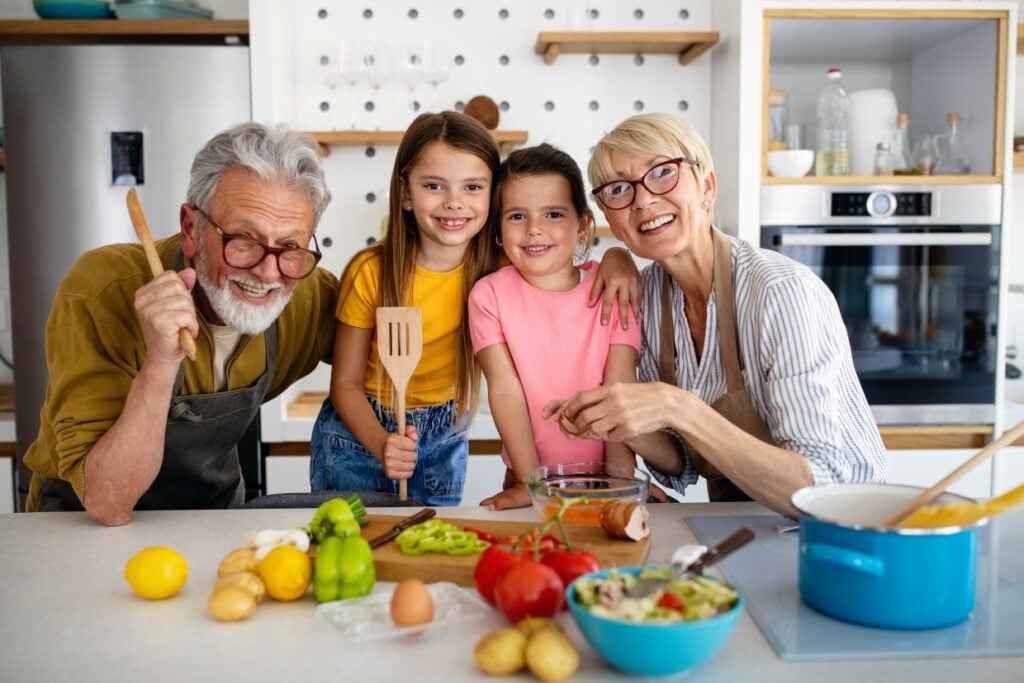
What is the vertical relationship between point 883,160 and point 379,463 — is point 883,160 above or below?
above

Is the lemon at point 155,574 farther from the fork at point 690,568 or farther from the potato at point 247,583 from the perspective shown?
the fork at point 690,568

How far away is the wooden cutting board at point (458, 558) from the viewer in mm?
1116

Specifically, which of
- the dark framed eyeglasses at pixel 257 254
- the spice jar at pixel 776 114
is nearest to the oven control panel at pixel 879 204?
the spice jar at pixel 776 114

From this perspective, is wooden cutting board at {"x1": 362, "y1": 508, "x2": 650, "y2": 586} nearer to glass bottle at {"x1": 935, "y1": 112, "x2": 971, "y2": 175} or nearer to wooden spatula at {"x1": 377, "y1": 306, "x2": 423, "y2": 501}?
wooden spatula at {"x1": 377, "y1": 306, "x2": 423, "y2": 501}

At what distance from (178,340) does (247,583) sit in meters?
0.50

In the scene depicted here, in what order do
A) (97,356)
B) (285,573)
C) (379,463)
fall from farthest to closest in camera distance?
(379,463) < (97,356) < (285,573)

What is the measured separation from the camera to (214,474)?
1780mm

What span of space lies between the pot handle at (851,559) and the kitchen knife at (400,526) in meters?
0.53

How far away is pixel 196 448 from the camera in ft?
5.58

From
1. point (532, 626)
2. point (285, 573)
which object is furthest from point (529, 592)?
point (285, 573)

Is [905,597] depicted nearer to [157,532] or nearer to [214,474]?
[157,532]

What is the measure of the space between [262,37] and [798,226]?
174cm

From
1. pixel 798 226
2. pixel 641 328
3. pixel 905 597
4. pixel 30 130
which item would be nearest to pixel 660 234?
pixel 641 328

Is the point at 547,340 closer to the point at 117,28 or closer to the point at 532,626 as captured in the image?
the point at 532,626
